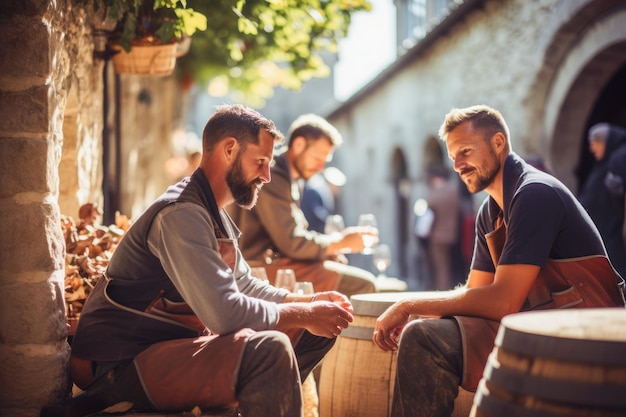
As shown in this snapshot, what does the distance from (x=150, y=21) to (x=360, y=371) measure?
2998 millimetres

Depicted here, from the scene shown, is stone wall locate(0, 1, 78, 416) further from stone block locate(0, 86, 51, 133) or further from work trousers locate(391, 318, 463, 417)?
work trousers locate(391, 318, 463, 417)

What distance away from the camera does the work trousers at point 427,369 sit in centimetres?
362

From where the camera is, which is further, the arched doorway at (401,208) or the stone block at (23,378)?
the arched doorway at (401,208)

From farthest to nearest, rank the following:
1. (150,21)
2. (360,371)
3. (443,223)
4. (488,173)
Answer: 1. (443,223)
2. (150,21)
3. (360,371)
4. (488,173)

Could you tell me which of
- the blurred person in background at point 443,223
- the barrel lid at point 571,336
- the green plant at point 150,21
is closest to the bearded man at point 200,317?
the barrel lid at point 571,336

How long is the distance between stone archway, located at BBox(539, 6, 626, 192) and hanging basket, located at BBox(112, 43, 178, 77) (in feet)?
15.3

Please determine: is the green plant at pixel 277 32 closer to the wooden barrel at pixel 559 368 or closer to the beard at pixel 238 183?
the beard at pixel 238 183

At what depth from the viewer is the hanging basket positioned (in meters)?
6.33

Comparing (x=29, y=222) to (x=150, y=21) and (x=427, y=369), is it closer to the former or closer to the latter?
(x=427, y=369)

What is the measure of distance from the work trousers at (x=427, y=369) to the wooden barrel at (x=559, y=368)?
2.87 feet

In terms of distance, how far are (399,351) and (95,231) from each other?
2.03m

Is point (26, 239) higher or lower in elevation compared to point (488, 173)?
lower

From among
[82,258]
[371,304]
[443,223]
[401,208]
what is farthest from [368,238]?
[401,208]

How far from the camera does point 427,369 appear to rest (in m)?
3.62
